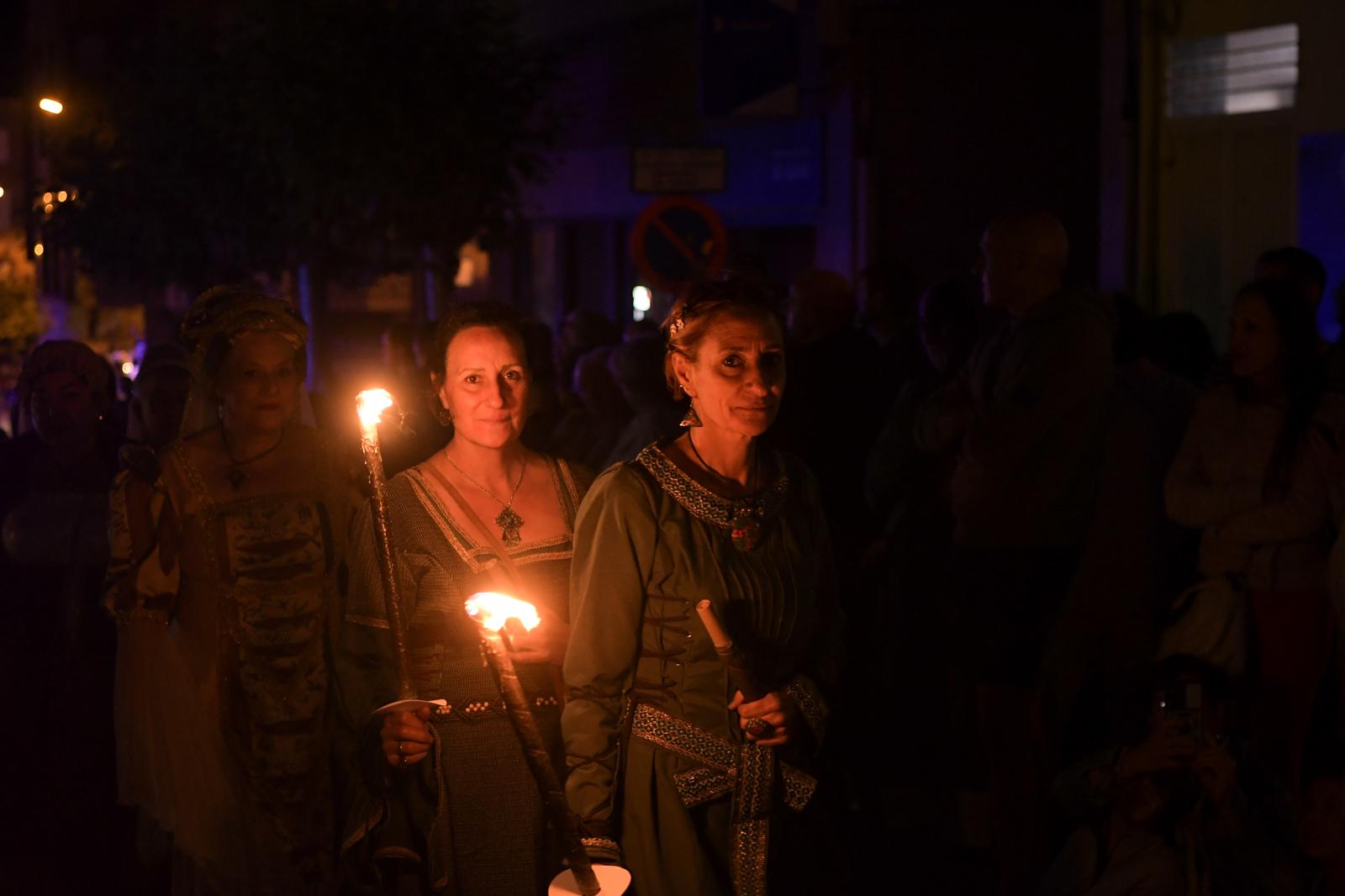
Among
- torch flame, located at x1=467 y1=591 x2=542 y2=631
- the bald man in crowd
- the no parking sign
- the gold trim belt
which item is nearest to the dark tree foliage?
the no parking sign

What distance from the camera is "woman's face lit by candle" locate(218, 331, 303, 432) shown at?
5.36 m

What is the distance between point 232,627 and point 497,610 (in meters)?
2.07

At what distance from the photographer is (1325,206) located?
10727mm

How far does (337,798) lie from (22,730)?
2.51m

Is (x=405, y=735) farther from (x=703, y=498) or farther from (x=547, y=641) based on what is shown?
(x=703, y=498)

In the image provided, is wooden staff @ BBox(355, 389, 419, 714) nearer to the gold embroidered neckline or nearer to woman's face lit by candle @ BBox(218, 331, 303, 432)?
the gold embroidered neckline

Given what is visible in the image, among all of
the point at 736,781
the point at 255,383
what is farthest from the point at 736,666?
the point at 255,383

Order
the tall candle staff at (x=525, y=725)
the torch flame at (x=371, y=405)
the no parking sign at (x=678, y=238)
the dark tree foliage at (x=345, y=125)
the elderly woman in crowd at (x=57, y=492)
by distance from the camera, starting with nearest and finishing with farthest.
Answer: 1. the tall candle staff at (x=525, y=725)
2. the torch flame at (x=371, y=405)
3. the elderly woman in crowd at (x=57, y=492)
4. the no parking sign at (x=678, y=238)
5. the dark tree foliage at (x=345, y=125)

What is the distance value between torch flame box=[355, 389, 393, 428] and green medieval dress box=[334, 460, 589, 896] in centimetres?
39

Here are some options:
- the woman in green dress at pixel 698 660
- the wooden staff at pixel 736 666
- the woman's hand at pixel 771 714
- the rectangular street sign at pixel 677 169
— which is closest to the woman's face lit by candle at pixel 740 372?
the woman in green dress at pixel 698 660

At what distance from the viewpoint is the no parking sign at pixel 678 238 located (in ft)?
36.1

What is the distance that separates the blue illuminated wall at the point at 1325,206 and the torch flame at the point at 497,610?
8090 mm

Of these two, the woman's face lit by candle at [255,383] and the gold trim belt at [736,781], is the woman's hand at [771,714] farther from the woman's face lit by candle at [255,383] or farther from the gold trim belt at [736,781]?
the woman's face lit by candle at [255,383]

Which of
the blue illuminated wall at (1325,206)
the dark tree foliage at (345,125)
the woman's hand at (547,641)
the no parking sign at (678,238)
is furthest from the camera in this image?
the dark tree foliage at (345,125)
